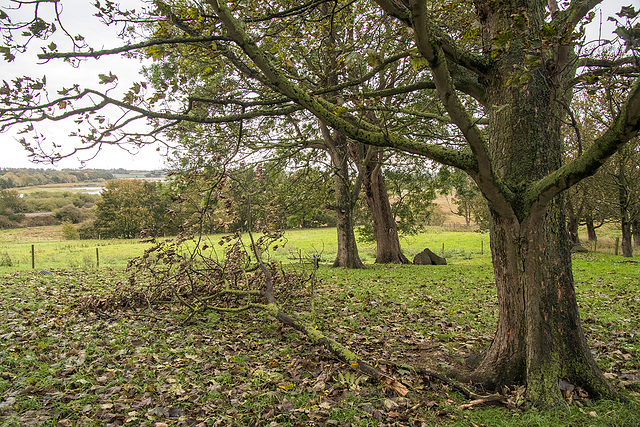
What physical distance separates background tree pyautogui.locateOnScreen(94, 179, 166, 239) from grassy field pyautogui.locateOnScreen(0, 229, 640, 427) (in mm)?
41475

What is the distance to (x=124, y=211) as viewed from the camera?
156ft

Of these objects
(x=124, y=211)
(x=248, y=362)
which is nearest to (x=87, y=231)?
(x=124, y=211)

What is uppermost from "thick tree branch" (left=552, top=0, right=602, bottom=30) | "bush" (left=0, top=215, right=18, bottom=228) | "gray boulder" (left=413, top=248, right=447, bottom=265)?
"thick tree branch" (left=552, top=0, right=602, bottom=30)

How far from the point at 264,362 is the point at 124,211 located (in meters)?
49.0

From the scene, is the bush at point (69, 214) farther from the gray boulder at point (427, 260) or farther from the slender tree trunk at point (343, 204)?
the gray boulder at point (427, 260)

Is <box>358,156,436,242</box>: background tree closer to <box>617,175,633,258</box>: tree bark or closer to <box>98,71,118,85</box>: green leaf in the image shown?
<box>617,175,633,258</box>: tree bark

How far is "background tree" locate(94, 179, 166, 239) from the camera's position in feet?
155

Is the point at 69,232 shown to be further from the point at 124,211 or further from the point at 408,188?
the point at 408,188

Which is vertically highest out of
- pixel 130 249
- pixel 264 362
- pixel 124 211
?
pixel 124 211

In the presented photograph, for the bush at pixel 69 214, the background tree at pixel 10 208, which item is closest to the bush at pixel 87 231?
the bush at pixel 69 214

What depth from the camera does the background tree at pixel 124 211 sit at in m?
47.3

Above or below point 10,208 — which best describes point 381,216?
below

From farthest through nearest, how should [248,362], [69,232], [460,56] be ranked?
[69,232] → [248,362] → [460,56]

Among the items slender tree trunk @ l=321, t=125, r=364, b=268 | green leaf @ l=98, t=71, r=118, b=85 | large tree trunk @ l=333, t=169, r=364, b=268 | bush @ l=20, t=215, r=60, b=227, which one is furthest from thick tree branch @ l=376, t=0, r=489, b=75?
bush @ l=20, t=215, r=60, b=227
